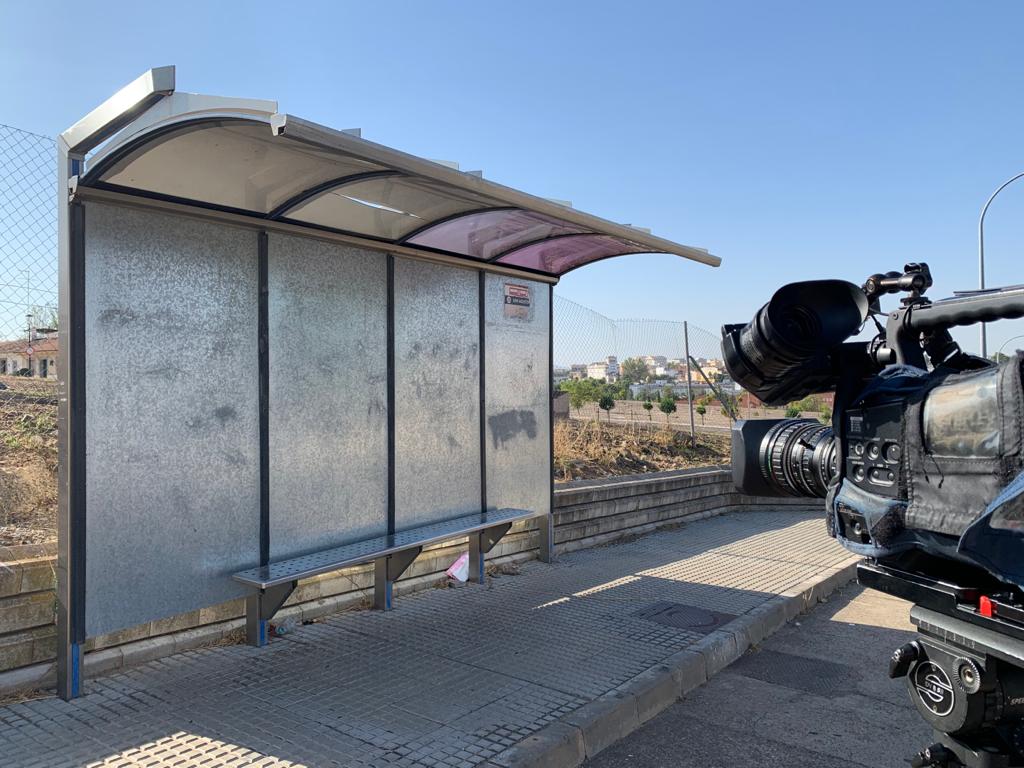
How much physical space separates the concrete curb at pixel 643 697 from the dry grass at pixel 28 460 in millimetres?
2930

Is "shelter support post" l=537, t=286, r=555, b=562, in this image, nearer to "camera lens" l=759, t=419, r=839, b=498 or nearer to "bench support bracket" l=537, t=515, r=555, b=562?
"bench support bracket" l=537, t=515, r=555, b=562

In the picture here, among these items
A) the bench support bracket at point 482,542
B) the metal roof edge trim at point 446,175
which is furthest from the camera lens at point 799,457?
the bench support bracket at point 482,542

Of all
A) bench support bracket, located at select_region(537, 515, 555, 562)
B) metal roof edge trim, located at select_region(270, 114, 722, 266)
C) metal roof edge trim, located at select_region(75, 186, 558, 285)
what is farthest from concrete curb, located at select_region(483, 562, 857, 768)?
metal roof edge trim, located at select_region(75, 186, 558, 285)

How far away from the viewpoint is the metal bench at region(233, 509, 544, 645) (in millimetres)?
4281

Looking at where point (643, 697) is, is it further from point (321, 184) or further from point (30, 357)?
point (30, 357)

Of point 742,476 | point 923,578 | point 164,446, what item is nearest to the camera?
point 923,578

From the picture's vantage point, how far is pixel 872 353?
2637 mm

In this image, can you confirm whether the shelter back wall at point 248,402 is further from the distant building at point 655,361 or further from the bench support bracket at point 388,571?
the distant building at point 655,361

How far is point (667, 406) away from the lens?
515 inches

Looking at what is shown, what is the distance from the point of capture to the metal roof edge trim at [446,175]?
3006mm

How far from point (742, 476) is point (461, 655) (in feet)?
7.42

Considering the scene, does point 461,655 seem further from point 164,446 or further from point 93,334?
point 93,334

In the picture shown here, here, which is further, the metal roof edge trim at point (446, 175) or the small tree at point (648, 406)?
the small tree at point (648, 406)

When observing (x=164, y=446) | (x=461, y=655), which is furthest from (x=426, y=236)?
(x=461, y=655)
